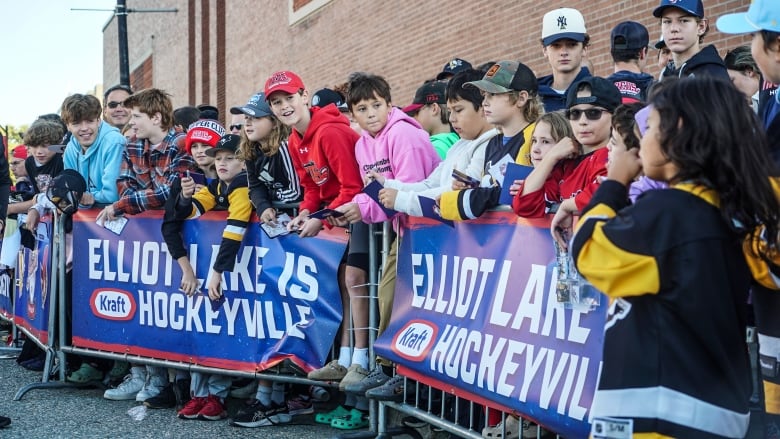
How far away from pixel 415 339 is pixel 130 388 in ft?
9.45

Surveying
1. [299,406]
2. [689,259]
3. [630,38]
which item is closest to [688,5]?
[630,38]

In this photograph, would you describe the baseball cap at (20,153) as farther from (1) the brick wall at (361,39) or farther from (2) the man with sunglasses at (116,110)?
(1) the brick wall at (361,39)

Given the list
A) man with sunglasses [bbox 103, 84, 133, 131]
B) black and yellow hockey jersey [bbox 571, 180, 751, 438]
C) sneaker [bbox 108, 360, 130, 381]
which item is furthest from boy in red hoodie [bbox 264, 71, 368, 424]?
man with sunglasses [bbox 103, 84, 133, 131]

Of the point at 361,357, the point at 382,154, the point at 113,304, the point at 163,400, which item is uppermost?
the point at 382,154

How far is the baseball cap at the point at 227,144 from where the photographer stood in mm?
6008

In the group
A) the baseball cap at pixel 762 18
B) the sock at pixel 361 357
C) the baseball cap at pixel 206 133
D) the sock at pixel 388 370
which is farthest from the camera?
the baseball cap at pixel 206 133

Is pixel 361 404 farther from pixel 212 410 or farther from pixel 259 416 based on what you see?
pixel 212 410

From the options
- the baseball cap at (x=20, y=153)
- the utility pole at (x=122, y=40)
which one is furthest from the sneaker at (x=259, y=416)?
the utility pole at (x=122, y=40)

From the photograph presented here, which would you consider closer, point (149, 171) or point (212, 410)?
point (212, 410)

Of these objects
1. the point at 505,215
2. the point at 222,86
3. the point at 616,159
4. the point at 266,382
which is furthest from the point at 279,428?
the point at 222,86

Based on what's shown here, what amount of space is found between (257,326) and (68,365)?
2235 mm

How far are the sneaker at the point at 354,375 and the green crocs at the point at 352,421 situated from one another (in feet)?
1.41

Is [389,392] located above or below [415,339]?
below

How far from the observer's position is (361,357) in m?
5.27
